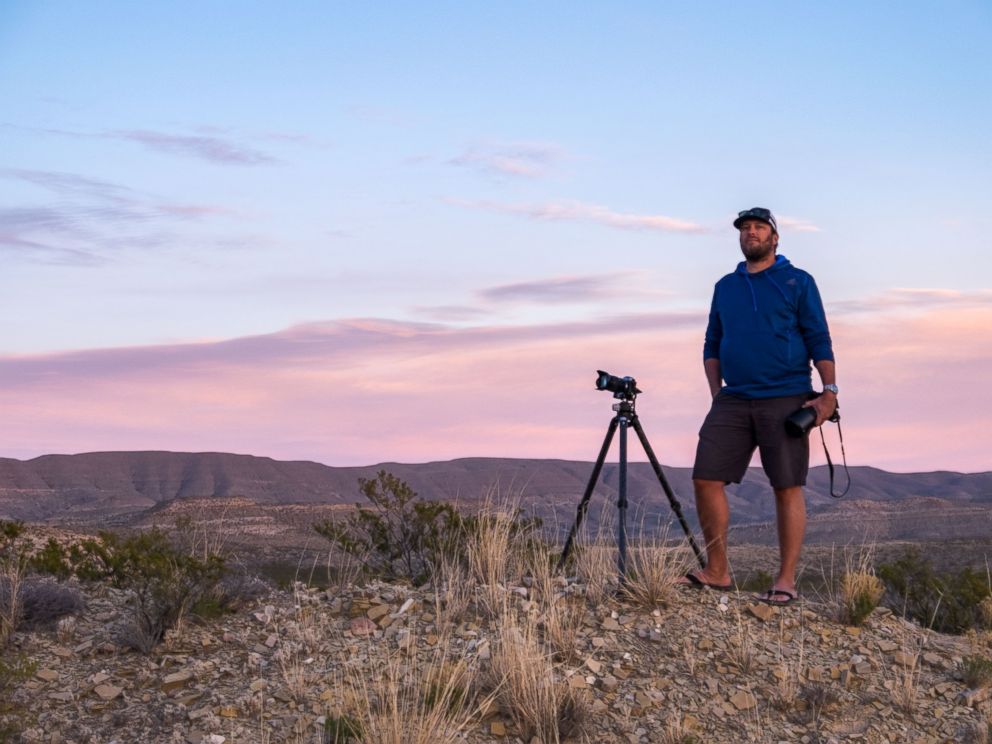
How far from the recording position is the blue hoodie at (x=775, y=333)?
318 inches

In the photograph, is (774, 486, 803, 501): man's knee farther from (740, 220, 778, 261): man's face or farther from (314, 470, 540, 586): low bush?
(314, 470, 540, 586): low bush

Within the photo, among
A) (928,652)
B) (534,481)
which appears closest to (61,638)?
(928,652)

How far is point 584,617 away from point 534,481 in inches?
2742

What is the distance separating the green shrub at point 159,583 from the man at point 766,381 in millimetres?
3628

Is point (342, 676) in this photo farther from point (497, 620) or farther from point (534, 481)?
point (534, 481)

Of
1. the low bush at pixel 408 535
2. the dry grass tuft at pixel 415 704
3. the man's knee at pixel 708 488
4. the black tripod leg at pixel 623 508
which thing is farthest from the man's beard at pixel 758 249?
the dry grass tuft at pixel 415 704

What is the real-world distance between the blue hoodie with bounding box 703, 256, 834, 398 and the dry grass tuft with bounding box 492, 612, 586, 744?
2537 mm

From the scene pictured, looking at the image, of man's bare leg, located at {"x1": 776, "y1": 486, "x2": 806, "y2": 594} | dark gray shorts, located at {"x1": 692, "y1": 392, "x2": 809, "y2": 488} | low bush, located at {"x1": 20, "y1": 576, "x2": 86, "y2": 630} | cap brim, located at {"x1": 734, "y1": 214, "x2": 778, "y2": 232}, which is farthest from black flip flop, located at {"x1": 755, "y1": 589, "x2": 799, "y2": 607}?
low bush, located at {"x1": 20, "y1": 576, "x2": 86, "y2": 630}

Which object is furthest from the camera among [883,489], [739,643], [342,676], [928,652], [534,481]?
[883,489]

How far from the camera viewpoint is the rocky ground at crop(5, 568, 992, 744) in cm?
692

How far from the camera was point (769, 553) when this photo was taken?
3069cm

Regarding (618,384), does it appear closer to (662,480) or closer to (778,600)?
(662,480)

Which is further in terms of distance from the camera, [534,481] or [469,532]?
[534,481]

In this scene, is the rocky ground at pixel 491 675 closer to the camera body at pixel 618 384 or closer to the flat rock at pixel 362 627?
the flat rock at pixel 362 627
